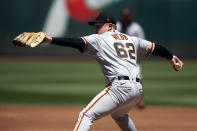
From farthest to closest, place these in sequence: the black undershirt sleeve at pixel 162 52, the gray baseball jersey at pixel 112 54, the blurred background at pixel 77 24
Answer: the blurred background at pixel 77 24
the black undershirt sleeve at pixel 162 52
the gray baseball jersey at pixel 112 54

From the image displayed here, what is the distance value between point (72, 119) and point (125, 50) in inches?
139

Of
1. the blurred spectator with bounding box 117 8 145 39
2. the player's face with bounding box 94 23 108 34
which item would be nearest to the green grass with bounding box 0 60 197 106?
the blurred spectator with bounding box 117 8 145 39

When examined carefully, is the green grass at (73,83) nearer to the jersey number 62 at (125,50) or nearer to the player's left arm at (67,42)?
the jersey number 62 at (125,50)

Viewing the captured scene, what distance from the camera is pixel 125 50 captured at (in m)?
5.26

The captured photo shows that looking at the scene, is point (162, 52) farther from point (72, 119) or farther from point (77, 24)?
point (77, 24)

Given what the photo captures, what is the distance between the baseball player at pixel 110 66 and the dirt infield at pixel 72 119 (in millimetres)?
2311

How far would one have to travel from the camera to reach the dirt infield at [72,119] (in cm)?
754

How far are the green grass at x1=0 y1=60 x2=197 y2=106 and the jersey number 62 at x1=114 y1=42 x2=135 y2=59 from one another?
5322 mm

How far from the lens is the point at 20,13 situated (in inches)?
901

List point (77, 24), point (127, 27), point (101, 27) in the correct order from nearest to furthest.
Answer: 1. point (101, 27)
2. point (127, 27)
3. point (77, 24)

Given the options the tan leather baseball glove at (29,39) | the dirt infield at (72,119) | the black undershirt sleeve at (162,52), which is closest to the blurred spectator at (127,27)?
the dirt infield at (72,119)

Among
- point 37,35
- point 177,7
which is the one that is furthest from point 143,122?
point 177,7

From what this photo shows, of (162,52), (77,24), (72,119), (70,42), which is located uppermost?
(70,42)

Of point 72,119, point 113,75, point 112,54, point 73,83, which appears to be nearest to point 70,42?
point 112,54
